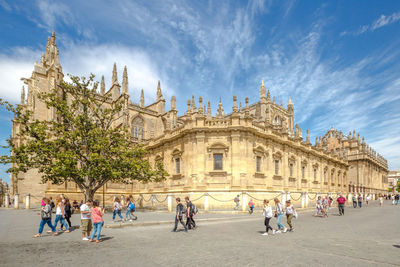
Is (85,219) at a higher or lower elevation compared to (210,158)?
lower

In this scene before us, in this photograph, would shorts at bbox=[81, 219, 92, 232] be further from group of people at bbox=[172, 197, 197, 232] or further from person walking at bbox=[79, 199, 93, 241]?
group of people at bbox=[172, 197, 197, 232]

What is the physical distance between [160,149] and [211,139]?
27.7ft

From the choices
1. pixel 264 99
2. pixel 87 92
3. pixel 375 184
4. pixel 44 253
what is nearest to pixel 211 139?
pixel 87 92

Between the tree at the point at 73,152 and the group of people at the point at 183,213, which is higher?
the tree at the point at 73,152

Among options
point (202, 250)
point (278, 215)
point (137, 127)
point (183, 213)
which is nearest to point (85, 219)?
point (183, 213)

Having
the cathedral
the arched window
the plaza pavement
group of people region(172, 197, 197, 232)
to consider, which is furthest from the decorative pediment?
the arched window

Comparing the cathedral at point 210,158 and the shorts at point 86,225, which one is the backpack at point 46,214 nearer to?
the shorts at point 86,225

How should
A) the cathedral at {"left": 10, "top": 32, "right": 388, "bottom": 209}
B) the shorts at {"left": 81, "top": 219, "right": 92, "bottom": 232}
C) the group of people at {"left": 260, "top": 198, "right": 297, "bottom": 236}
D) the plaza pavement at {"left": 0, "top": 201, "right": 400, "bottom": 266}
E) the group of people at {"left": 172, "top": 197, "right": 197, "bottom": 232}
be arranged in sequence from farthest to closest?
the cathedral at {"left": 10, "top": 32, "right": 388, "bottom": 209} < the group of people at {"left": 172, "top": 197, "right": 197, "bottom": 232} < the group of people at {"left": 260, "top": 198, "right": 297, "bottom": 236} < the shorts at {"left": 81, "top": 219, "right": 92, "bottom": 232} < the plaza pavement at {"left": 0, "top": 201, "right": 400, "bottom": 266}

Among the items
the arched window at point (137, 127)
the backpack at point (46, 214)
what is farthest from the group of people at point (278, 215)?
the arched window at point (137, 127)

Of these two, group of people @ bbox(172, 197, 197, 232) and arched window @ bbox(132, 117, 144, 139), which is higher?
arched window @ bbox(132, 117, 144, 139)

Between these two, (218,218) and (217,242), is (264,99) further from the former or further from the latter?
(217,242)

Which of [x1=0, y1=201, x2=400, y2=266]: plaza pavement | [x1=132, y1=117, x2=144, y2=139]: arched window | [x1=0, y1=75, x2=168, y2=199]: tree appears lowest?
[x1=0, y1=201, x2=400, y2=266]: plaza pavement

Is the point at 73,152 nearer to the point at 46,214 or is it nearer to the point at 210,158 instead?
the point at 46,214

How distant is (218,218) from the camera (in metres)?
15.8
